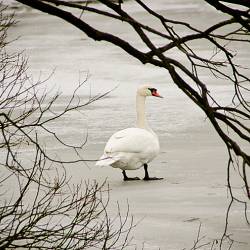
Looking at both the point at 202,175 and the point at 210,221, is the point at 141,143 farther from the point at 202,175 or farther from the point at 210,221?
the point at 210,221

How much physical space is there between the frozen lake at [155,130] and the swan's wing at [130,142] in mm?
459

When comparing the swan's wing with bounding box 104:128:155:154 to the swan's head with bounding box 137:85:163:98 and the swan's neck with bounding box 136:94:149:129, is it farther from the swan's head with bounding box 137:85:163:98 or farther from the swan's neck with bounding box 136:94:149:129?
the swan's head with bounding box 137:85:163:98

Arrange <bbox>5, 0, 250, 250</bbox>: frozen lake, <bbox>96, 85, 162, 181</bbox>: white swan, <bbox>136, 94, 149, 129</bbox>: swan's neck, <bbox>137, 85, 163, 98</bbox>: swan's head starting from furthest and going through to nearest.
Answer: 1. <bbox>137, 85, 163, 98</bbox>: swan's head
2. <bbox>136, 94, 149, 129</bbox>: swan's neck
3. <bbox>96, 85, 162, 181</bbox>: white swan
4. <bbox>5, 0, 250, 250</bbox>: frozen lake

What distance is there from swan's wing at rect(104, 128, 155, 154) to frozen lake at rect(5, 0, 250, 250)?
18.1 inches

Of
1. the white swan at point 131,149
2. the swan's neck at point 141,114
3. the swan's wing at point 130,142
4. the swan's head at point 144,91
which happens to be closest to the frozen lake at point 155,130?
the white swan at point 131,149

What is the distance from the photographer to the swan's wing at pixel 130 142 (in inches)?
453

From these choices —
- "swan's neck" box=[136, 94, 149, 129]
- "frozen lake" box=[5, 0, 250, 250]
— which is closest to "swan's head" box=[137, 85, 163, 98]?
"swan's neck" box=[136, 94, 149, 129]

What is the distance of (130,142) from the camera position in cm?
1161

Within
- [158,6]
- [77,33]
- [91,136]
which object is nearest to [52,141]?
[91,136]

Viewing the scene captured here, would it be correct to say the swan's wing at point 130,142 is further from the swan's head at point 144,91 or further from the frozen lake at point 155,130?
the swan's head at point 144,91

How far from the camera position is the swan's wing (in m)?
11.5

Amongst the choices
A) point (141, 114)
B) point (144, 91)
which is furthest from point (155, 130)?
point (141, 114)

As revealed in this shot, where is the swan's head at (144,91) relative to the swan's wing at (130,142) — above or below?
above

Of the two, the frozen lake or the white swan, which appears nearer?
the frozen lake
